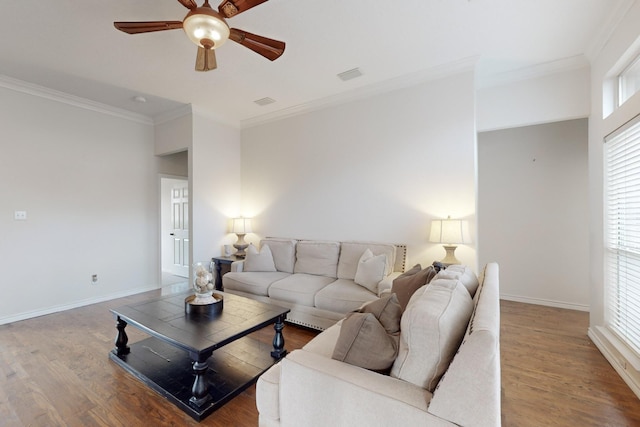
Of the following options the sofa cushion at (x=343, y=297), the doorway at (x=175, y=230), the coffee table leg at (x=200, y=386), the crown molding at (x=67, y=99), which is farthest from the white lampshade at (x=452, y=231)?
the crown molding at (x=67, y=99)

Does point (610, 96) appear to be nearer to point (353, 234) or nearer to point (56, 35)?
point (353, 234)

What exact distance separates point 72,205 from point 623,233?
6.26 metres

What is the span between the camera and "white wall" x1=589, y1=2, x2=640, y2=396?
2088mm

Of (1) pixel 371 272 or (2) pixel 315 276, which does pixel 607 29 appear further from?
(2) pixel 315 276

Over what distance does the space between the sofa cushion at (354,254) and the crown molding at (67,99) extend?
3.99m

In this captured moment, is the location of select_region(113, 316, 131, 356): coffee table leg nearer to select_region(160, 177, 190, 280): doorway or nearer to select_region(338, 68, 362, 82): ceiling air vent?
select_region(160, 177, 190, 280): doorway

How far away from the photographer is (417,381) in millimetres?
1091

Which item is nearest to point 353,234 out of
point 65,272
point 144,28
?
point 144,28

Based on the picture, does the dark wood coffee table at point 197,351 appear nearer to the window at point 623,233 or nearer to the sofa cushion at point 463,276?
the sofa cushion at point 463,276

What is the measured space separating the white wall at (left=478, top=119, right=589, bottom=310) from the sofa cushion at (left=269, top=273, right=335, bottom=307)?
2748mm

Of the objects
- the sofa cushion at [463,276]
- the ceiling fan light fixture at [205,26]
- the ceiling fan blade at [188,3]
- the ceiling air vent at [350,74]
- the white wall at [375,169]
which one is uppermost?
the ceiling air vent at [350,74]

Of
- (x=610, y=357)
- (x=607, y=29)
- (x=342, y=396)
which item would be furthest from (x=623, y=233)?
(x=342, y=396)

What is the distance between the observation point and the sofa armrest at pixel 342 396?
1.00m

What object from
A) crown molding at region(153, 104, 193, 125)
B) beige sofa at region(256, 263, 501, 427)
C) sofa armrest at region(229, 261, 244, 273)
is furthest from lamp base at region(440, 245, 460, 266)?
crown molding at region(153, 104, 193, 125)
